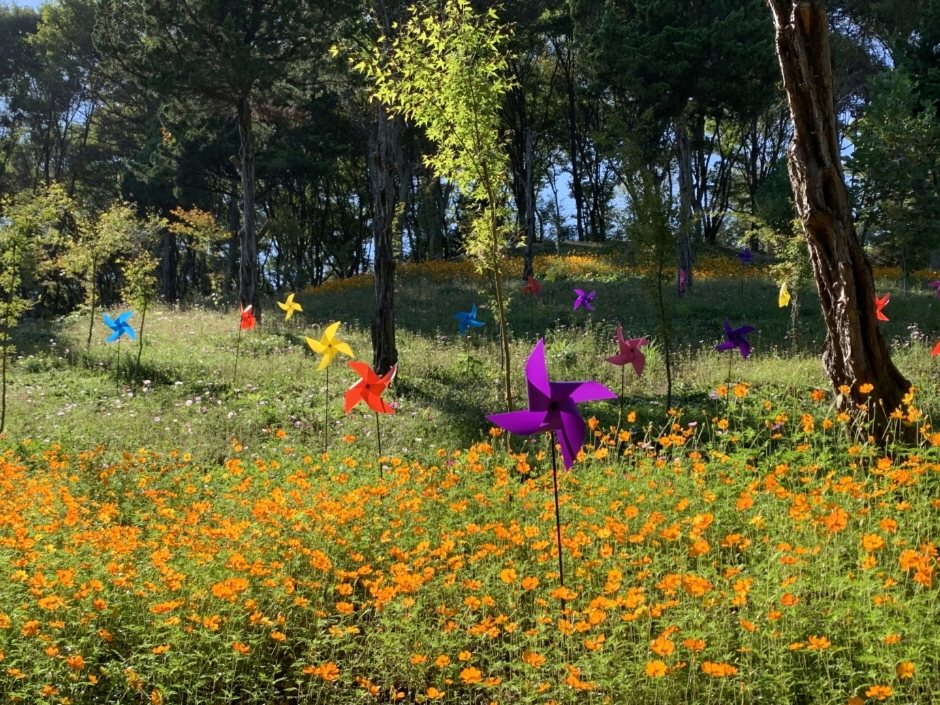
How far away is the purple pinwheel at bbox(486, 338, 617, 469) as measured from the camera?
395 centimetres

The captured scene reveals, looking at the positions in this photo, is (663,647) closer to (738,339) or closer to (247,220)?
(738,339)

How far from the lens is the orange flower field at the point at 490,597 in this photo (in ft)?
11.1

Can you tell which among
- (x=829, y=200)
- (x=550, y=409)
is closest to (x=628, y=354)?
(x=829, y=200)

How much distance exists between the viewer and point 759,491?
5516 millimetres

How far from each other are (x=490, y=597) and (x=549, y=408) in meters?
1.00

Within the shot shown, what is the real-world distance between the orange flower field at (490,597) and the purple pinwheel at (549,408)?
58 centimetres

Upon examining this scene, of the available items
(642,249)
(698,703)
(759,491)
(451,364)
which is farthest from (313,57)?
(698,703)

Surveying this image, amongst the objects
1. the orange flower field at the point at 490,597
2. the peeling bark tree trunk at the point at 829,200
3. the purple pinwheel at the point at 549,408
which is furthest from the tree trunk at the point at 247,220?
the purple pinwheel at the point at 549,408

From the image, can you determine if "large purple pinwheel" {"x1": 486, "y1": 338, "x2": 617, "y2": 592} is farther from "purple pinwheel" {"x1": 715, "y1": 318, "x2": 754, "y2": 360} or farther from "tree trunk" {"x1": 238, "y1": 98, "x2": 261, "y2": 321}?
"tree trunk" {"x1": 238, "y1": 98, "x2": 261, "y2": 321}

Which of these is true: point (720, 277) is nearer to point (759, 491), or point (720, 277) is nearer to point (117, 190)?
point (759, 491)

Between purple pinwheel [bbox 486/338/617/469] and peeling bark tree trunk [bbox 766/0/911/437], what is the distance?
383 centimetres

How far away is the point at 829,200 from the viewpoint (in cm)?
682

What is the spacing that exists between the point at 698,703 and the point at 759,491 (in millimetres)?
2571

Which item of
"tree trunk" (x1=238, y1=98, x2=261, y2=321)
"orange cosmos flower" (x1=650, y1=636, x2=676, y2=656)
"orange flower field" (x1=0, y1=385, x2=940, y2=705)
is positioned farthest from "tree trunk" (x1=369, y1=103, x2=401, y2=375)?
"orange cosmos flower" (x1=650, y1=636, x2=676, y2=656)
